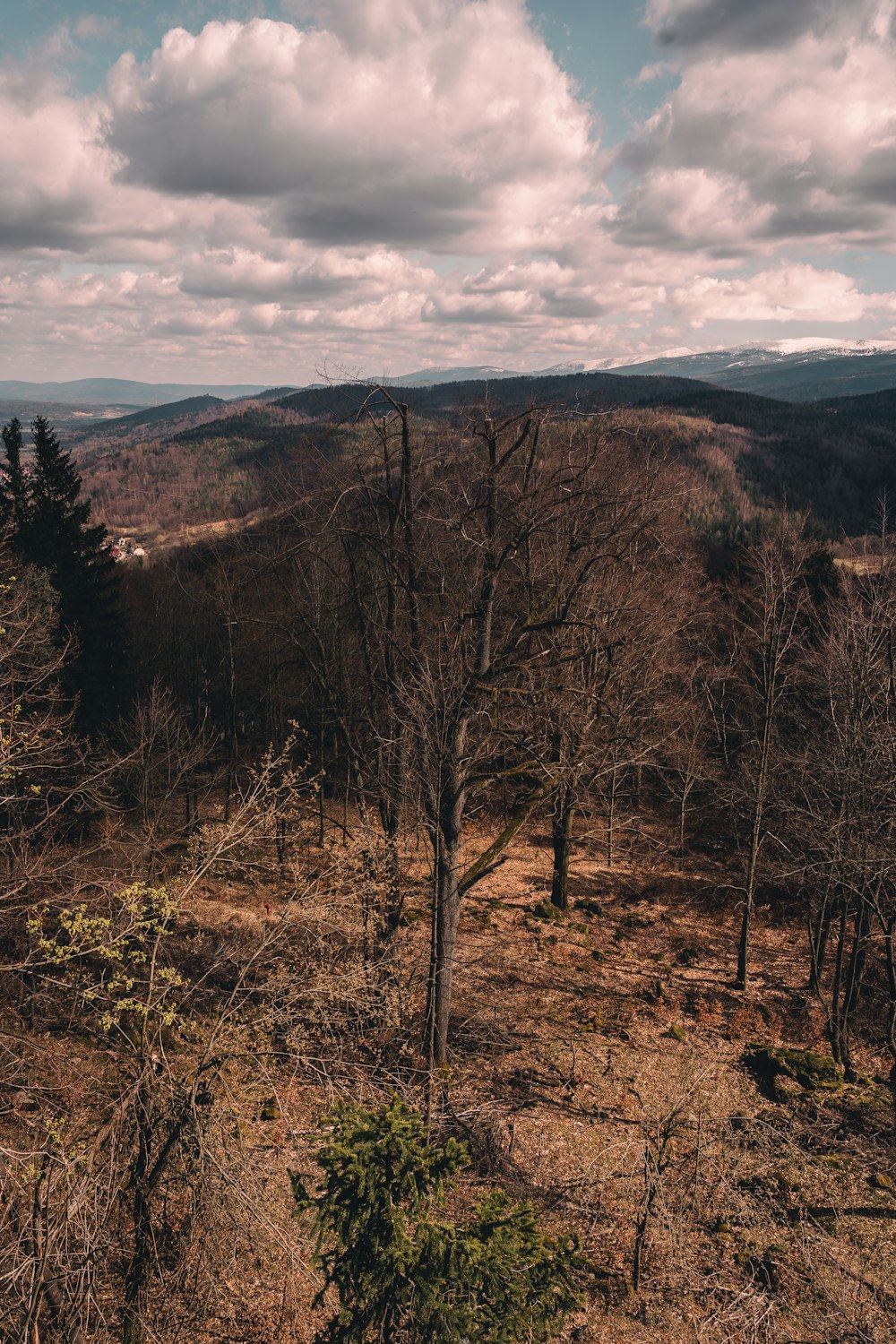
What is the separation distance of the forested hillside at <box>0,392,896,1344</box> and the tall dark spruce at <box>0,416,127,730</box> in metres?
1.74

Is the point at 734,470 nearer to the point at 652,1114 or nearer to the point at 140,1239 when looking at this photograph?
the point at 652,1114

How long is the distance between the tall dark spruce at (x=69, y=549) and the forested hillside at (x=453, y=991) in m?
1.74

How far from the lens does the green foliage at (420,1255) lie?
213 inches

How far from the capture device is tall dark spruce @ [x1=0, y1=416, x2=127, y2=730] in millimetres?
26703

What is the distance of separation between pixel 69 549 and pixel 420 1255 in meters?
29.1

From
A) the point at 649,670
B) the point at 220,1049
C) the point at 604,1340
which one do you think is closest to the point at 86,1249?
the point at 220,1049

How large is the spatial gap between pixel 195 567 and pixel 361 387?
45.1 meters

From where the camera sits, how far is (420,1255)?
18.0ft

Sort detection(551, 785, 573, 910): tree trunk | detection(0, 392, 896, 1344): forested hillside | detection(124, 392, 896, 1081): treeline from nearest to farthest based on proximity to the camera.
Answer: detection(0, 392, 896, 1344): forested hillside → detection(124, 392, 896, 1081): treeline → detection(551, 785, 573, 910): tree trunk

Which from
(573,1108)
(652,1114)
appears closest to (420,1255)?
(573,1108)

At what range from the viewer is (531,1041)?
46.8 feet

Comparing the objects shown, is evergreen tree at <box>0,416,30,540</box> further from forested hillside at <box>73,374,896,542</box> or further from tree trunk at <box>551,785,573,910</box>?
forested hillside at <box>73,374,896,542</box>

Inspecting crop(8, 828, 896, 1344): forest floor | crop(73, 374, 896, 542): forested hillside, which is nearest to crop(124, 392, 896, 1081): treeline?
crop(8, 828, 896, 1344): forest floor

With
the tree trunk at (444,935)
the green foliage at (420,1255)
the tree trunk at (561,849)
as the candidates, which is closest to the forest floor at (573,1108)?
the tree trunk at (444,935)
